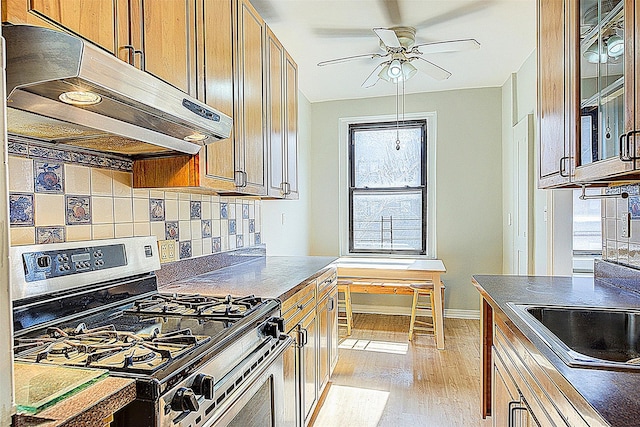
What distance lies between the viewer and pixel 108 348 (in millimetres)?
1020

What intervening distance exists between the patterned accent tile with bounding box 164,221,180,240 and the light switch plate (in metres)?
2.15

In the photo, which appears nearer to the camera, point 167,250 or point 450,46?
point 167,250

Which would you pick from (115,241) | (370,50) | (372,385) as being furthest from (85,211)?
(370,50)

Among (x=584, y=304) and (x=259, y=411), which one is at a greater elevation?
(x=584, y=304)

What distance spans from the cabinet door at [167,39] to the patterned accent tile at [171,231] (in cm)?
67

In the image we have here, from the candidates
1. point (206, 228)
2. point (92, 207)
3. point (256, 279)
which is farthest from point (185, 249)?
point (92, 207)

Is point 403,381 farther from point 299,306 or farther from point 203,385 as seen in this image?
point 203,385

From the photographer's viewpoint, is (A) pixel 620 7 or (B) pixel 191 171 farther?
(B) pixel 191 171

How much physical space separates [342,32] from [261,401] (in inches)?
98.9

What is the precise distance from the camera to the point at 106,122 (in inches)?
48.3

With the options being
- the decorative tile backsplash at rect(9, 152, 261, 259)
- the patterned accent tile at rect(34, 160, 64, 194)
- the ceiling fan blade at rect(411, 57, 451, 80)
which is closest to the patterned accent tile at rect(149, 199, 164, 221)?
the decorative tile backsplash at rect(9, 152, 261, 259)

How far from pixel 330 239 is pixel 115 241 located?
348 centimetres

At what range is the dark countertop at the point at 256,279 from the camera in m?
1.83

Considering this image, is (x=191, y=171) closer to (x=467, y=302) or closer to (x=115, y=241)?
(x=115, y=241)
